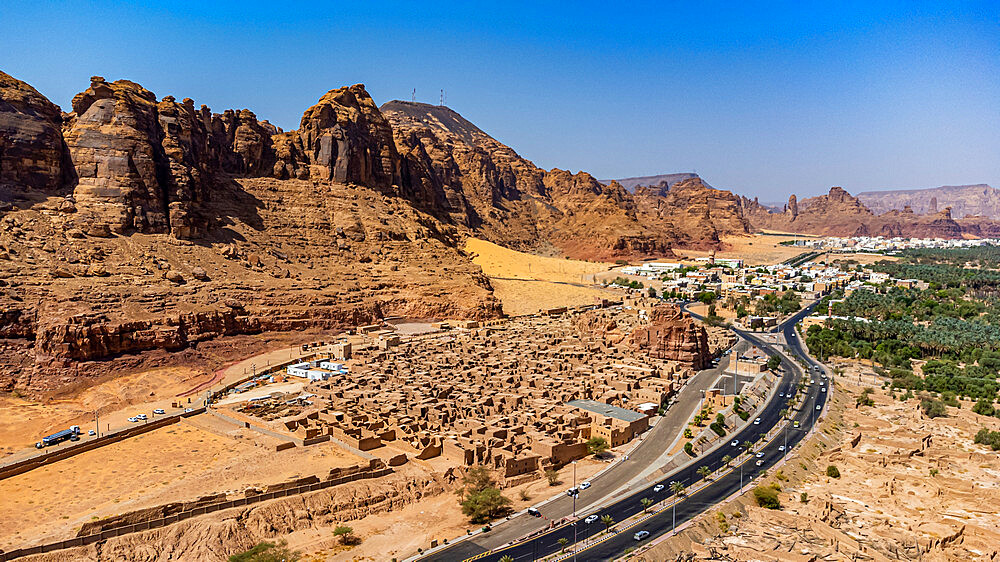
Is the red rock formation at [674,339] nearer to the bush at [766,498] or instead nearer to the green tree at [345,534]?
the bush at [766,498]

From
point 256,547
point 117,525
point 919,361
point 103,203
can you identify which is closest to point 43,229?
point 103,203

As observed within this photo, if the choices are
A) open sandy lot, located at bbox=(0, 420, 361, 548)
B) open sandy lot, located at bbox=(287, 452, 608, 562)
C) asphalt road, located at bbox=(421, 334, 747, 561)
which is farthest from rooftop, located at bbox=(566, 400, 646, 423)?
open sandy lot, located at bbox=(0, 420, 361, 548)

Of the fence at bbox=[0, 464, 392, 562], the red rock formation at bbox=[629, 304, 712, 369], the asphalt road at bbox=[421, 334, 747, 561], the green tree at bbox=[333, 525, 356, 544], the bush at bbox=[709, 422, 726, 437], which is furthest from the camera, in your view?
the red rock formation at bbox=[629, 304, 712, 369]

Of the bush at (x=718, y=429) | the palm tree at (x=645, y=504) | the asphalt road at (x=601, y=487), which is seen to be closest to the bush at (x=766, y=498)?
the palm tree at (x=645, y=504)

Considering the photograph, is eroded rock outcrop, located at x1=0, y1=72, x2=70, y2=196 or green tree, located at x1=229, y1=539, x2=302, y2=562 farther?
eroded rock outcrop, located at x1=0, y1=72, x2=70, y2=196

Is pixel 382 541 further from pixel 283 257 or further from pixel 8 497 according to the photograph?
pixel 283 257

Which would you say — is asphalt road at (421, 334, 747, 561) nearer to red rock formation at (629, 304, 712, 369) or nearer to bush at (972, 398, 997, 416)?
red rock formation at (629, 304, 712, 369)
